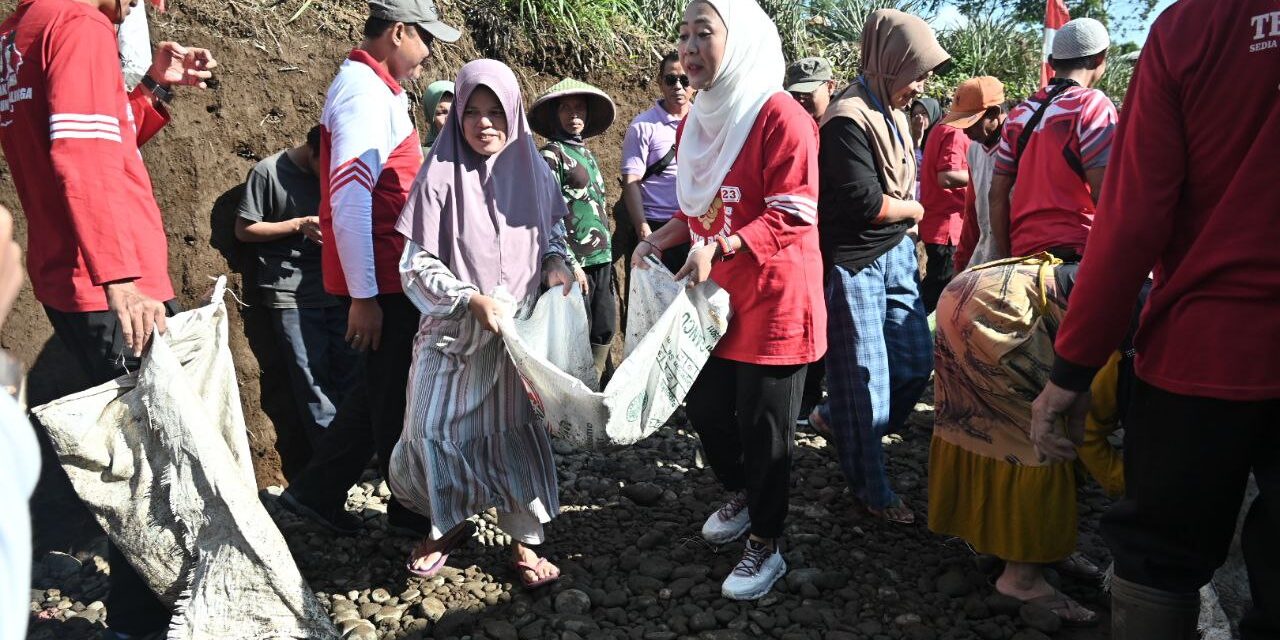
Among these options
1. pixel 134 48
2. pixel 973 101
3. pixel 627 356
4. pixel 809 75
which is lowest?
pixel 627 356

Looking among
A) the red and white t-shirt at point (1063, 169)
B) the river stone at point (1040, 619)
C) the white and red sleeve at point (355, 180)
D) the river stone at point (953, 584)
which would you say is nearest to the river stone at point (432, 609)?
the white and red sleeve at point (355, 180)

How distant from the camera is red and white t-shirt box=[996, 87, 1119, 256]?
10.5 ft

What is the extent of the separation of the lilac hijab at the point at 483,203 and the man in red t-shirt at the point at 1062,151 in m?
1.74

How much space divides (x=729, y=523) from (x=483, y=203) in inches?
62.4

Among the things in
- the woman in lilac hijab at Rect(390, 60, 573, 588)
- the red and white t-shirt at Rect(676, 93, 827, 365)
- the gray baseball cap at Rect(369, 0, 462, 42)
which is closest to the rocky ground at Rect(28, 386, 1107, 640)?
the woman in lilac hijab at Rect(390, 60, 573, 588)

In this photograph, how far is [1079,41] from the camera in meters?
3.53

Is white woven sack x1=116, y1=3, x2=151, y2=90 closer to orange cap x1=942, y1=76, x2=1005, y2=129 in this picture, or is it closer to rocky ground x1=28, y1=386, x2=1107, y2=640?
rocky ground x1=28, y1=386, x2=1107, y2=640

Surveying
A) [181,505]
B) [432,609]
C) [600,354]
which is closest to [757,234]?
[432,609]

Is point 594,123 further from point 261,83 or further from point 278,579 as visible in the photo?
point 278,579

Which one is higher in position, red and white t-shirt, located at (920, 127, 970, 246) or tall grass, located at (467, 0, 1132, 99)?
tall grass, located at (467, 0, 1132, 99)

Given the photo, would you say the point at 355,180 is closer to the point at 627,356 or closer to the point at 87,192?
the point at 87,192

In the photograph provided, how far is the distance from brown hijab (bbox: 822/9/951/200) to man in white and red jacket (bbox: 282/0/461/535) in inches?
63.0

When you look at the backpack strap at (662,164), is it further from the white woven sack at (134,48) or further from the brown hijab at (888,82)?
the white woven sack at (134,48)

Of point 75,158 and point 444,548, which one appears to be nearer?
point 75,158
